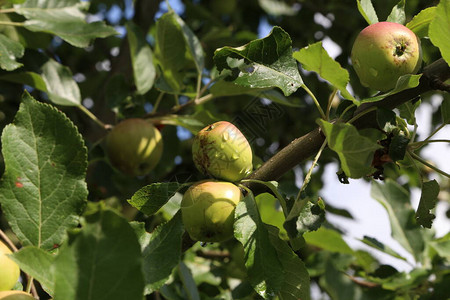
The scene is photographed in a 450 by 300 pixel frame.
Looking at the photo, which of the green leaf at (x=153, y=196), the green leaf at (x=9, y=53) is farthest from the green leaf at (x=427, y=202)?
the green leaf at (x=9, y=53)

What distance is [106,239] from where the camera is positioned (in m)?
0.57

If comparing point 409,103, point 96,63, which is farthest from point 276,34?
point 96,63

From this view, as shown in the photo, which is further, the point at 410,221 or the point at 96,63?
the point at 96,63

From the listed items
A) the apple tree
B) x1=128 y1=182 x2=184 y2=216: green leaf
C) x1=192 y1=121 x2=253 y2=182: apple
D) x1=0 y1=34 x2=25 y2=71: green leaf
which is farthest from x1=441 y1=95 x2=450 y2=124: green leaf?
x1=0 y1=34 x2=25 y2=71: green leaf

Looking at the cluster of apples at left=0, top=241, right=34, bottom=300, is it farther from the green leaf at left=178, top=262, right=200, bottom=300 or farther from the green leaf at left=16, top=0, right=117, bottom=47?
the green leaf at left=16, top=0, right=117, bottom=47

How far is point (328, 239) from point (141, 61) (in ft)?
3.03

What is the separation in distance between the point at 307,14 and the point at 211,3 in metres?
0.56

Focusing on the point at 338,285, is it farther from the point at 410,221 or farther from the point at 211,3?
the point at 211,3

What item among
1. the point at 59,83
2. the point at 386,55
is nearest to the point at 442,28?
the point at 386,55

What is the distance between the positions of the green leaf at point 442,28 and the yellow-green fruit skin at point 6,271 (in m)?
0.77

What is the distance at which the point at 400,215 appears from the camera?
5.62ft

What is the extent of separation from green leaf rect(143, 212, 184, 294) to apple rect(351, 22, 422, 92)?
16.8 inches

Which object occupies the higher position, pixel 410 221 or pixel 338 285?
pixel 338 285

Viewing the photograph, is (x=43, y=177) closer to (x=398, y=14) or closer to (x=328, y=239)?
(x=398, y=14)
